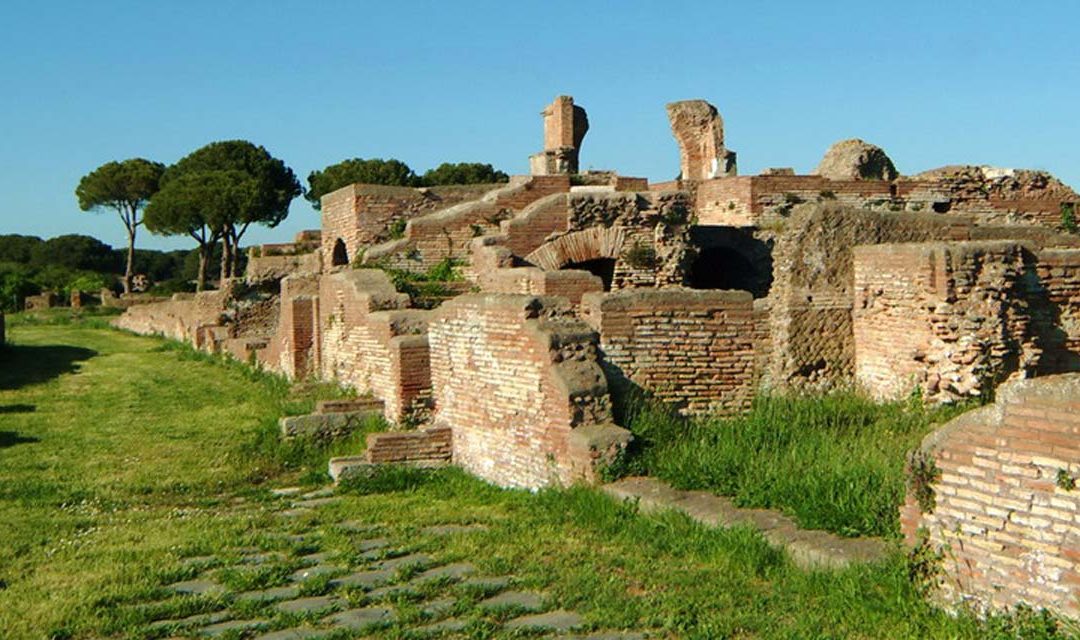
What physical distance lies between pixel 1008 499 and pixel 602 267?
9612 millimetres

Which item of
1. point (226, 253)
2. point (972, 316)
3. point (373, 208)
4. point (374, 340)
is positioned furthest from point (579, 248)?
point (226, 253)

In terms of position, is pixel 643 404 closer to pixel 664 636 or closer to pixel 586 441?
pixel 586 441

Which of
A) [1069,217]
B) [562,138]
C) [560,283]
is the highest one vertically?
[562,138]

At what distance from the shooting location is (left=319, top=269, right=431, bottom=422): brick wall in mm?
10469

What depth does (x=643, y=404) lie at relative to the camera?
8.33m

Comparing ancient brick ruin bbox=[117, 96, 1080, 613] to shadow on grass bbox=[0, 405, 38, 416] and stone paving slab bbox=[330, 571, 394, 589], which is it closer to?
stone paving slab bbox=[330, 571, 394, 589]

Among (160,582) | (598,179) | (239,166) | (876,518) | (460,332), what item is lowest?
(160,582)

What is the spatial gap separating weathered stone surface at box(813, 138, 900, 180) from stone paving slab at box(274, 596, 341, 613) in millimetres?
14034

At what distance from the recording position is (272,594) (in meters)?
6.00

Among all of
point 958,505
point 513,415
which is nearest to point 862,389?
point 513,415

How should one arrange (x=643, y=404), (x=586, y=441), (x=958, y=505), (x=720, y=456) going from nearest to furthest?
1. (x=958, y=505)
2. (x=720, y=456)
3. (x=586, y=441)
4. (x=643, y=404)

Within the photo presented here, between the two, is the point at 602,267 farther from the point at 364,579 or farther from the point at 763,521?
the point at 364,579

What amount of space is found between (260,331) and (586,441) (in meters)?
14.8

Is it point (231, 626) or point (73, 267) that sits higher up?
point (73, 267)
